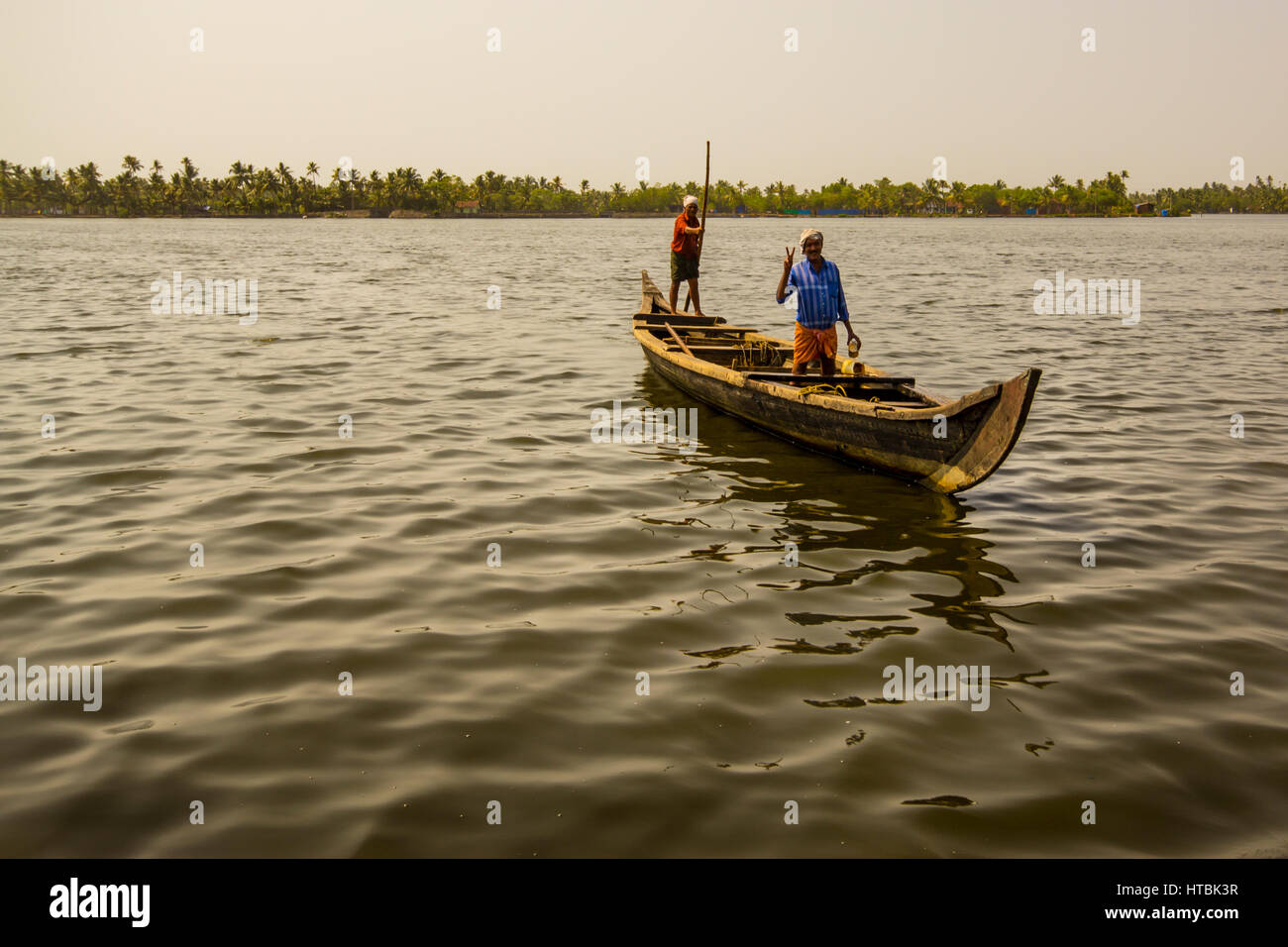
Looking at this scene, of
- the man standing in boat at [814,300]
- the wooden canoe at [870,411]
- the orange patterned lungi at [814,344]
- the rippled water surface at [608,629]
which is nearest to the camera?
the rippled water surface at [608,629]

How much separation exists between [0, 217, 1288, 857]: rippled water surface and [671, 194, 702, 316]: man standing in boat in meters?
4.82

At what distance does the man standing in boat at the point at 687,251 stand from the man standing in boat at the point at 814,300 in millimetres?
5708

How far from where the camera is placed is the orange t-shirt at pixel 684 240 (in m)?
15.4

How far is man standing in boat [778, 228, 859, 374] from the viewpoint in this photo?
9.47 m

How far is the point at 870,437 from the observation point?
8.36 m

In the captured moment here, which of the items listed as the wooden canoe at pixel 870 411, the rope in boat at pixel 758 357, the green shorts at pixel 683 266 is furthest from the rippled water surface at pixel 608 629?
the green shorts at pixel 683 266

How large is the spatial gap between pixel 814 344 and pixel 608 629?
5591 mm

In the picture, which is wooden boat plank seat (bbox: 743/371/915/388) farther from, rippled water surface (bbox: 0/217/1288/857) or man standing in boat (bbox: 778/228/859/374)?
rippled water surface (bbox: 0/217/1288/857)

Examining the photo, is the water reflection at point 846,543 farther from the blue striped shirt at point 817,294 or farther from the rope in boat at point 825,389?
the blue striped shirt at point 817,294

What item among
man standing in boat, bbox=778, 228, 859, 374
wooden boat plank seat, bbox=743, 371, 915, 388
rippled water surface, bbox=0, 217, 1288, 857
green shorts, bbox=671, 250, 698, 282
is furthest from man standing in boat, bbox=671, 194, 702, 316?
wooden boat plank seat, bbox=743, 371, 915, 388

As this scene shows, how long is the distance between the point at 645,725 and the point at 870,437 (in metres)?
4.80

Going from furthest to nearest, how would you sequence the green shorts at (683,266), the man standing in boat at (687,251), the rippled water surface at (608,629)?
the green shorts at (683,266) → the man standing in boat at (687,251) → the rippled water surface at (608,629)

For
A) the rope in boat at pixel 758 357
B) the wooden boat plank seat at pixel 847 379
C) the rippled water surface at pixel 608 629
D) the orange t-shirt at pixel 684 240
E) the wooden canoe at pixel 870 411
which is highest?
the orange t-shirt at pixel 684 240

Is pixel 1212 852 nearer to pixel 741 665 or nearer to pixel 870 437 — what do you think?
pixel 741 665
